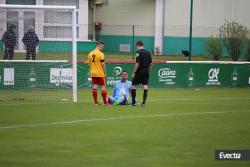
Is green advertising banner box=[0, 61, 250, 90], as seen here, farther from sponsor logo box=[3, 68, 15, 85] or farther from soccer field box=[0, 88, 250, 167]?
soccer field box=[0, 88, 250, 167]

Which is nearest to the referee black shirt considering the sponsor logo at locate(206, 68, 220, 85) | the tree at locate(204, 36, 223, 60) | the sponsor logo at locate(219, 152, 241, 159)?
the sponsor logo at locate(219, 152, 241, 159)

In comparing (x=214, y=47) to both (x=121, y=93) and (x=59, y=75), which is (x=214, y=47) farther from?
(x=121, y=93)

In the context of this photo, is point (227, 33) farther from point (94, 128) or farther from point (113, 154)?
point (113, 154)

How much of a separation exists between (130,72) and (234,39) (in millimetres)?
10381

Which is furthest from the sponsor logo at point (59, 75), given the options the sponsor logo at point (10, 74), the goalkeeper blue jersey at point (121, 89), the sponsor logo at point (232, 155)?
the sponsor logo at point (232, 155)

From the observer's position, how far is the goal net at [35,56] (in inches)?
885

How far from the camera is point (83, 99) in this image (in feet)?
74.0

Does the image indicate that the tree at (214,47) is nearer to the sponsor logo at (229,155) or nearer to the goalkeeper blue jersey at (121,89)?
the goalkeeper blue jersey at (121,89)

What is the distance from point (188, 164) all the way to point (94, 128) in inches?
167

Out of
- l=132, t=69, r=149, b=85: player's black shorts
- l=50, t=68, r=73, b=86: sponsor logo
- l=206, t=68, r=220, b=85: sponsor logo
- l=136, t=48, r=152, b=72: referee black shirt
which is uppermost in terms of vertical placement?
l=136, t=48, r=152, b=72: referee black shirt

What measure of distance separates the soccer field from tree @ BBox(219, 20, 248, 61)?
1433 cm

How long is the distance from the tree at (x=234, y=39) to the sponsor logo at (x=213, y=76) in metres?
6.50

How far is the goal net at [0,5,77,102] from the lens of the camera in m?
22.5

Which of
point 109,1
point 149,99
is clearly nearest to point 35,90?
point 149,99
